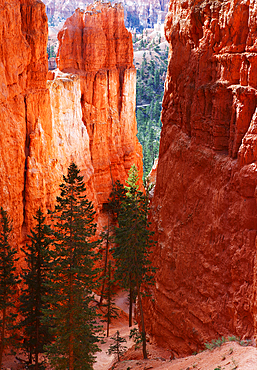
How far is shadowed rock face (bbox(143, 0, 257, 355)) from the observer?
1262cm

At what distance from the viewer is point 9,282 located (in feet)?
65.3

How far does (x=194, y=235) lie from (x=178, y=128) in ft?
16.7

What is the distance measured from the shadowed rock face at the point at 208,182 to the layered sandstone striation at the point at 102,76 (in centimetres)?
2448

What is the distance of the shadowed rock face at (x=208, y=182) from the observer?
12.6m

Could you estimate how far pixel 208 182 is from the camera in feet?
47.7

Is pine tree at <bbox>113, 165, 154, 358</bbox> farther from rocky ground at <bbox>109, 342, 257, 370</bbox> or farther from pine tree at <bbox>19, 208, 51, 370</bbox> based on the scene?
pine tree at <bbox>19, 208, 51, 370</bbox>

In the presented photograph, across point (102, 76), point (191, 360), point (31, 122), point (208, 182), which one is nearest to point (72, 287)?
point (191, 360)

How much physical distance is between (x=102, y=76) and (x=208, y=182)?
3088cm

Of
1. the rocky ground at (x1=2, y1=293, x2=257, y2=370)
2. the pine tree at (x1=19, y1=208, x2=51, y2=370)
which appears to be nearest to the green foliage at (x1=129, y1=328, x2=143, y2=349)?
the rocky ground at (x1=2, y1=293, x2=257, y2=370)

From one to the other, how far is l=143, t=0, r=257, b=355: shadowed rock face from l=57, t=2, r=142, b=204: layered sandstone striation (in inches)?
964

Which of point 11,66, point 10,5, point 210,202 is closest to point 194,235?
point 210,202

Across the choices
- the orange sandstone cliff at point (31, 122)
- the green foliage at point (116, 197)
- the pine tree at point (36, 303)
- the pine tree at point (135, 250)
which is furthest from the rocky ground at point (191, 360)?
the green foliage at point (116, 197)

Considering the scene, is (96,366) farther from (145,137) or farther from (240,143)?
(145,137)

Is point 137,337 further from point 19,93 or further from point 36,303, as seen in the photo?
point 19,93
